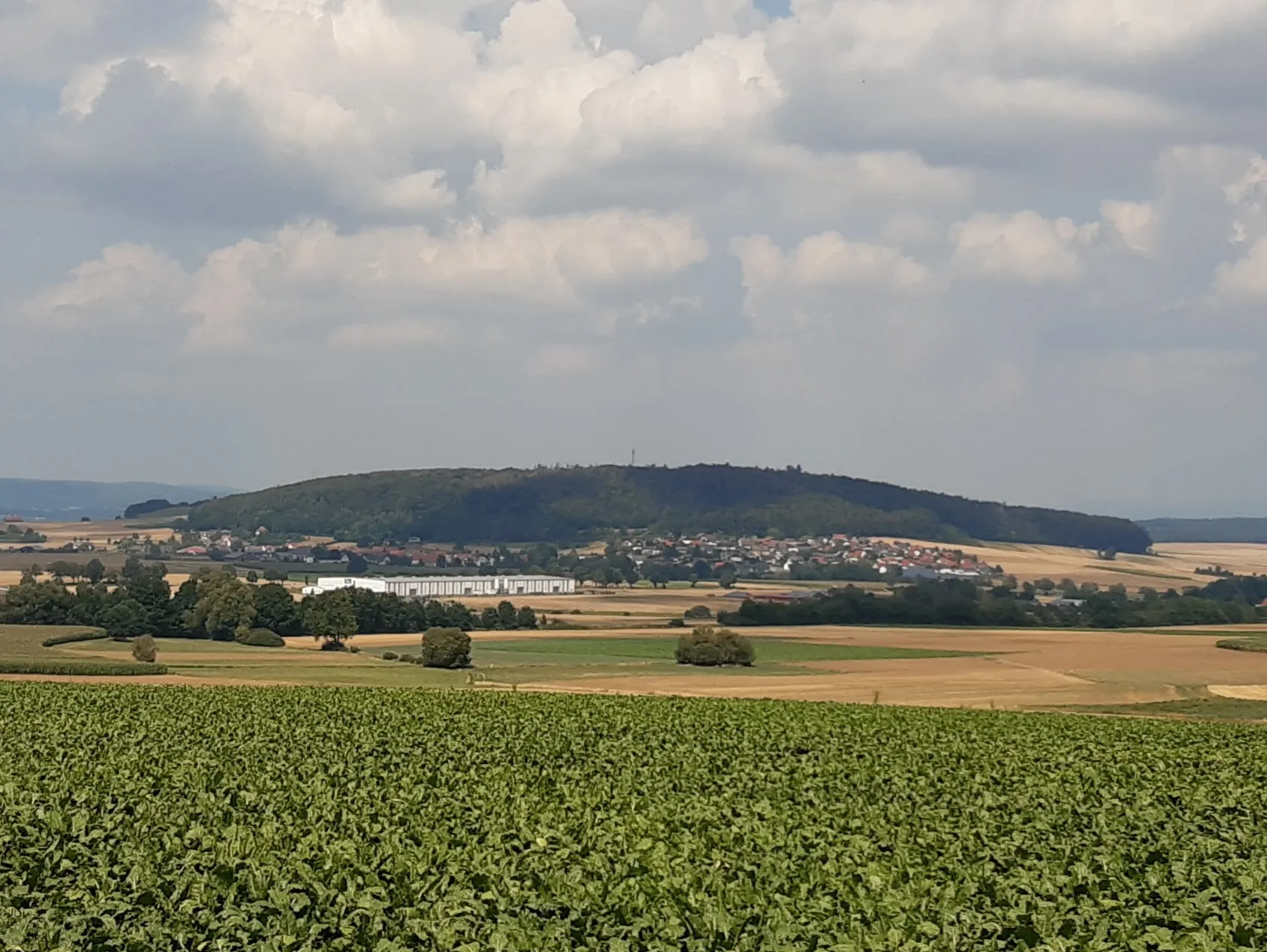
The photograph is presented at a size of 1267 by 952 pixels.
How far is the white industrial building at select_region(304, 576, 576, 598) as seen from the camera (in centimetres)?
16525

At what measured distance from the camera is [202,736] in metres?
38.4

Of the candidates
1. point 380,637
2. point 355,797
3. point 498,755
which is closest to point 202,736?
point 498,755

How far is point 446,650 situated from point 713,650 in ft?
49.1

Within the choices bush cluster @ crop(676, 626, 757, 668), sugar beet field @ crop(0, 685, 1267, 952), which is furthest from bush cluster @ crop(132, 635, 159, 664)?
sugar beet field @ crop(0, 685, 1267, 952)

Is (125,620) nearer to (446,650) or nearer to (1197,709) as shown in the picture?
(446,650)

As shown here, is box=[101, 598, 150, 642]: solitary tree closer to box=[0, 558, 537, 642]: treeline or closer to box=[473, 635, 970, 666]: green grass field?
box=[0, 558, 537, 642]: treeline

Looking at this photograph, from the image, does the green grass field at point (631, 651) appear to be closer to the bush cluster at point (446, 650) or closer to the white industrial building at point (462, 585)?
the bush cluster at point (446, 650)

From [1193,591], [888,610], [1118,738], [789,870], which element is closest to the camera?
[789,870]

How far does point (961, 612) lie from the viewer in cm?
11425

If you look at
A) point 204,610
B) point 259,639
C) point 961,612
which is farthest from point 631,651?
point 961,612

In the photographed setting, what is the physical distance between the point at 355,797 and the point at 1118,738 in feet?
78.3

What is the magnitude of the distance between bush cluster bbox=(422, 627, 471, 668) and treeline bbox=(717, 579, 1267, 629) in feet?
125

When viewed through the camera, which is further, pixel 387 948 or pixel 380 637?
pixel 380 637

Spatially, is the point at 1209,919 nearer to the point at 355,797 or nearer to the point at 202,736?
the point at 355,797
